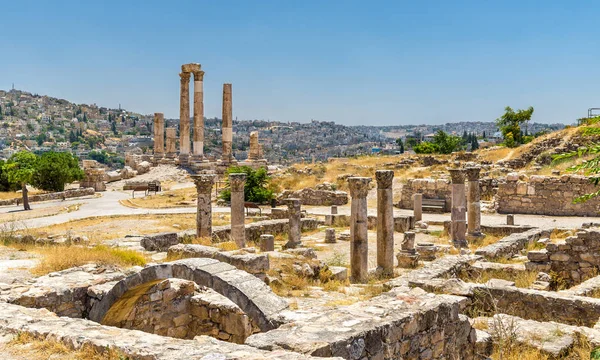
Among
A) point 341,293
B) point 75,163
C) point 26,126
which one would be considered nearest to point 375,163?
point 75,163

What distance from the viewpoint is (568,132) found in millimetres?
35344

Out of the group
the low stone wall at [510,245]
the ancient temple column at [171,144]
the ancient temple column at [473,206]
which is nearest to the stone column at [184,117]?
the ancient temple column at [171,144]

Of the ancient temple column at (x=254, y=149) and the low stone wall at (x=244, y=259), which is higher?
the ancient temple column at (x=254, y=149)

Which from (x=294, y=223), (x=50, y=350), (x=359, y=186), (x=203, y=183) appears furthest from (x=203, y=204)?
(x=50, y=350)

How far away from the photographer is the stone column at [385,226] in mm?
12750

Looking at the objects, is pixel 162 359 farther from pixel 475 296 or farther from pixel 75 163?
pixel 75 163

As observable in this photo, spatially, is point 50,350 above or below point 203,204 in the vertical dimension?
below

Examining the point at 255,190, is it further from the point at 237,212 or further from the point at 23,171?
the point at 237,212

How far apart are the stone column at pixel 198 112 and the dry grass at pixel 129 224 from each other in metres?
18.3

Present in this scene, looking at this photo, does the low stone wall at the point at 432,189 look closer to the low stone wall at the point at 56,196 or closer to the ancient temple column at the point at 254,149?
the ancient temple column at the point at 254,149

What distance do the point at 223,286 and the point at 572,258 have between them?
8670mm

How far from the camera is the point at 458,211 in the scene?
656 inches

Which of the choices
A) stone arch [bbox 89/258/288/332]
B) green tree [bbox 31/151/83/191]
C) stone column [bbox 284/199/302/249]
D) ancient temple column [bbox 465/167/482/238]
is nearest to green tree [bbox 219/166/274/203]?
stone column [bbox 284/199/302/249]

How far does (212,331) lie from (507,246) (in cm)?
860
